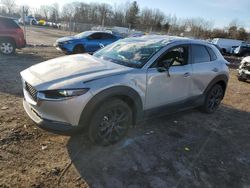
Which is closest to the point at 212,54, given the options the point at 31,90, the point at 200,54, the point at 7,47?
the point at 200,54

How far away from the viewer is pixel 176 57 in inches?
194

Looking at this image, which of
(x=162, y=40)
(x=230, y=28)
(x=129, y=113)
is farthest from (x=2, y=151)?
(x=230, y=28)

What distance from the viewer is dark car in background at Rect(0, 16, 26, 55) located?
37.8ft

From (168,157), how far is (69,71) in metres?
1.97

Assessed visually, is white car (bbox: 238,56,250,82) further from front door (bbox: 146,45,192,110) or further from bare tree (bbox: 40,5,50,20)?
bare tree (bbox: 40,5,50,20)

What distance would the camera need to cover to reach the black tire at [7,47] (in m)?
11.7

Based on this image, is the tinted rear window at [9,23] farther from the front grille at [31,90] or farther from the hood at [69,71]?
the front grille at [31,90]

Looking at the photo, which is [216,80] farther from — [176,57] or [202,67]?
[176,57]

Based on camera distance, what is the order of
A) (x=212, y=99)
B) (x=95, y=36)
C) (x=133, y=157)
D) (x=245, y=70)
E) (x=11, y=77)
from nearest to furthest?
(x=133, y=157)
(x=212, y=99)
(x=11, y=77)
(x=245, y=70)
(x=95, y=36)

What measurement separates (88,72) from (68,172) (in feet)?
4.61

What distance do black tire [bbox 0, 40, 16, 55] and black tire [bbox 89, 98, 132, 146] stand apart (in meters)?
9.55

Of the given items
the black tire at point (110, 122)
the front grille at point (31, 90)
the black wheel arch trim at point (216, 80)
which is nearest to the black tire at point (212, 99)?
the black wheel arch trim at point (216, 80)

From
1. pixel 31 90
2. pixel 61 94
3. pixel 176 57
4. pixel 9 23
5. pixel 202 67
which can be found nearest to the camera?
pixel 61 94

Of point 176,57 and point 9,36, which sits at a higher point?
point 176,57
